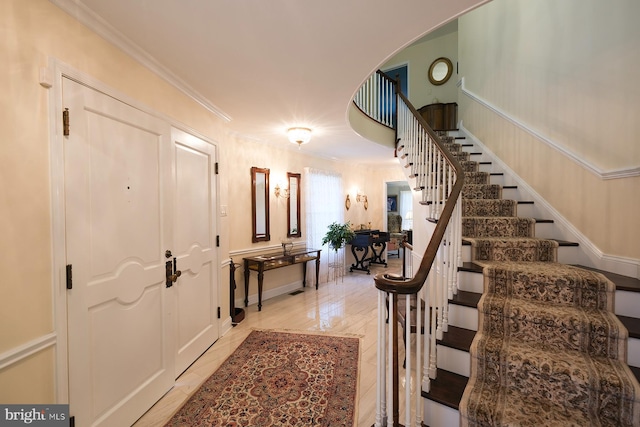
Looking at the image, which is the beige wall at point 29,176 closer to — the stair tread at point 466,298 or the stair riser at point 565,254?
the stair tread at point 466,298

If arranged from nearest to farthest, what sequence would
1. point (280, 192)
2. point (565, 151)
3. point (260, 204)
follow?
point (565, 151)
point (260, 204)
point (280, 192)

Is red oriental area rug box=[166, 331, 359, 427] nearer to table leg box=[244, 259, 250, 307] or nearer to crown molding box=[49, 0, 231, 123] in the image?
table leg box=[244, 259, 250, 307]

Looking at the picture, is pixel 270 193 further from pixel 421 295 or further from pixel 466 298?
pixel 466 298

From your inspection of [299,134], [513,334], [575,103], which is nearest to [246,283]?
[299,134]

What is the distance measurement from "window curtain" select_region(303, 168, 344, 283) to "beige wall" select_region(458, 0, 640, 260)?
293 centimetres

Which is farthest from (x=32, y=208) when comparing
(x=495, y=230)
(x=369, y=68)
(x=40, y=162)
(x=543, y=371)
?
(x=495, y=230)

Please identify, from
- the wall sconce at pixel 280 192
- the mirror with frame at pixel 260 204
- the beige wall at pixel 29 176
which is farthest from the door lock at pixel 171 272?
the wall sconce at pixel 280 192

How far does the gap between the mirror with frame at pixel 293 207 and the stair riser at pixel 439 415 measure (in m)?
3.57

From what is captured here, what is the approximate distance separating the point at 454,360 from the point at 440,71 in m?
6.26

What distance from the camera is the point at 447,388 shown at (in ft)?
4.79

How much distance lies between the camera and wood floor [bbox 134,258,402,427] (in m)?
1.97

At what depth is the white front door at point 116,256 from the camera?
1.43 meters

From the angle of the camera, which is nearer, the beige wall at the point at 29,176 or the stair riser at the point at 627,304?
the beige wall at the point at 29,176

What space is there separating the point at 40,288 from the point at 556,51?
430cm
